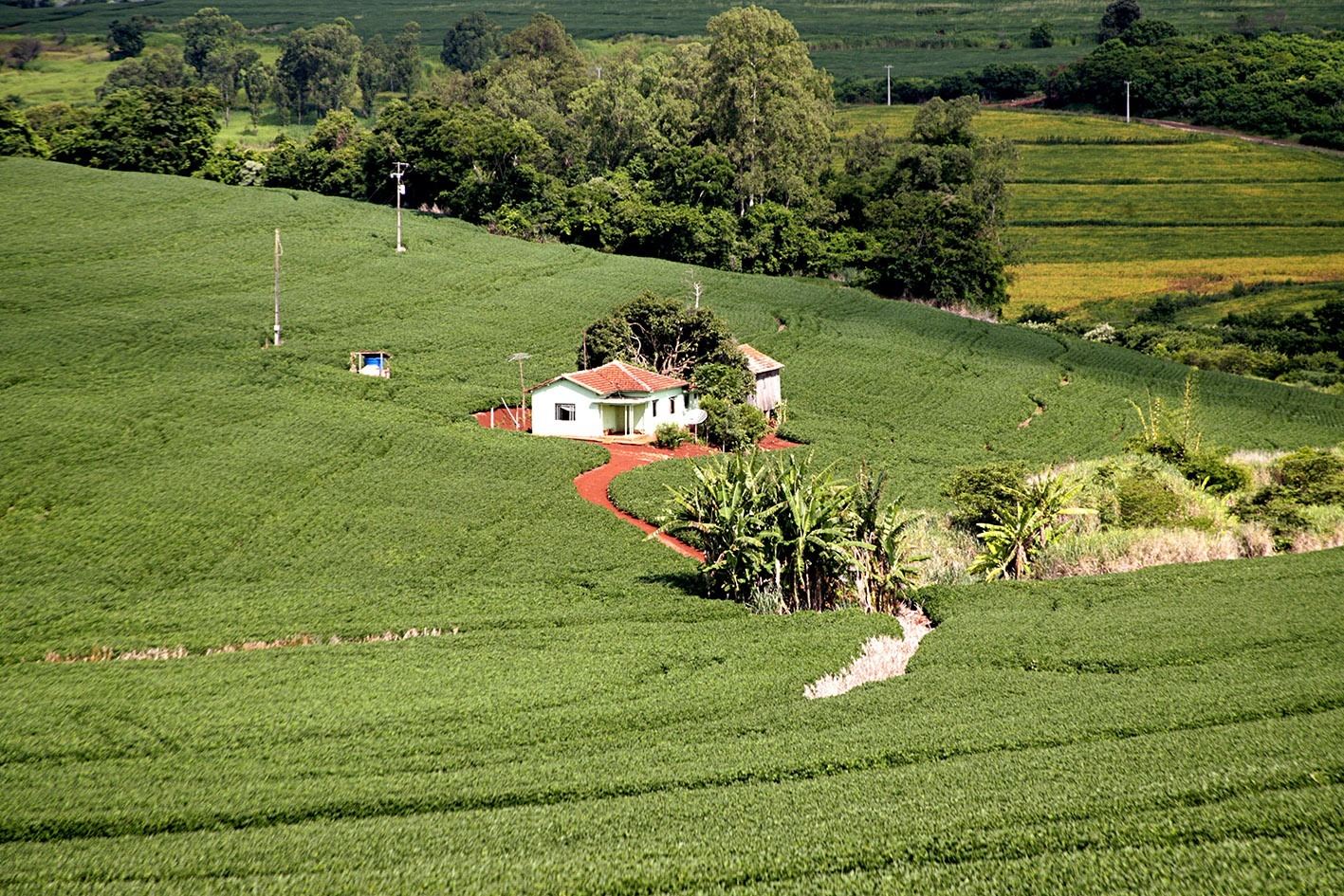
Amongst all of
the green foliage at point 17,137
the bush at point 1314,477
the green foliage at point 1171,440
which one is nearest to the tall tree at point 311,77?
the green foliage at point 17,137

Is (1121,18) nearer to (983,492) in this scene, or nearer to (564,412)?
(564,412)

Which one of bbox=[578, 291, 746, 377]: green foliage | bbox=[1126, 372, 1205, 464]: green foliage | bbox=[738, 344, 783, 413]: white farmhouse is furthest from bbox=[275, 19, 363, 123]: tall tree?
bbox=[1126, 372, 1205, 464]: green foliage

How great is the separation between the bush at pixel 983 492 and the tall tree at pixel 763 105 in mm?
69040

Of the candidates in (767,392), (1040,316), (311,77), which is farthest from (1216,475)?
(311,77)

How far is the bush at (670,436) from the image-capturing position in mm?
60562

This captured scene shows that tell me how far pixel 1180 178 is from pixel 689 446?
96964 mm

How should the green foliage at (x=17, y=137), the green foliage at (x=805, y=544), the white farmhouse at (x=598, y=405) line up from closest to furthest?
the green foliage at (x=805, y=544)
the white farmhouse at (x=598, y=405)
the green foliage at (x=17, y=137)

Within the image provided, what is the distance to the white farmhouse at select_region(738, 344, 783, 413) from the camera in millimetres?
68312

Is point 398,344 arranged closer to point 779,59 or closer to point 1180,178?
point 779,59

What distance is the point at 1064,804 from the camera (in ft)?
63.6

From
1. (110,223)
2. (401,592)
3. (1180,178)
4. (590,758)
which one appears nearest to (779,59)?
(1180,178)

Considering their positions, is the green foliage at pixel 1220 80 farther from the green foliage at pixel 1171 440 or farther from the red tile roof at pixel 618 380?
the red tile roof at pixel 618 380

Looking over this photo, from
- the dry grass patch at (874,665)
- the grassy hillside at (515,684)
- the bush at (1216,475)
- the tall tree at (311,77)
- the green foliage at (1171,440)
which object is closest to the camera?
the grassy hillside at (515,684)

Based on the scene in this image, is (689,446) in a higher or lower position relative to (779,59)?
lower
